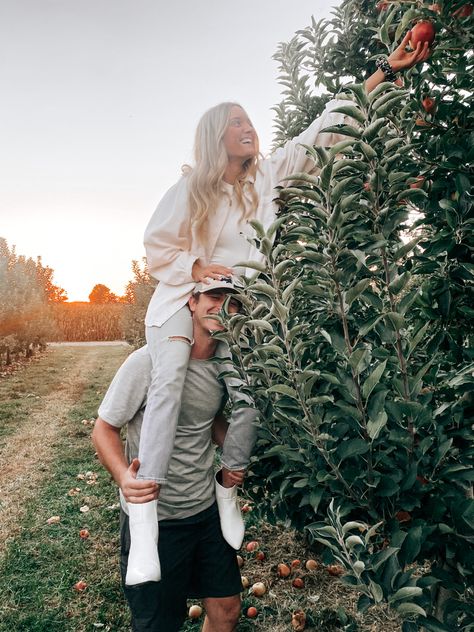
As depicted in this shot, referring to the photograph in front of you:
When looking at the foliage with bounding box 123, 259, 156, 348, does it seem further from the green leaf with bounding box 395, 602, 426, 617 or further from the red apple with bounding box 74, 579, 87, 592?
the green leaf with bounding box 395, 602, 426, 617

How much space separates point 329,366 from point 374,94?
0.75m

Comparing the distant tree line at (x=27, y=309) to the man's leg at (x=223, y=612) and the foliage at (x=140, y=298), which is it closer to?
the foliage at (x=140, y=298)

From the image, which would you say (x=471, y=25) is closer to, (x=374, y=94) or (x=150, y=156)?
(x=374, y=94)

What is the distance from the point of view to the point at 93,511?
4578 millimetres

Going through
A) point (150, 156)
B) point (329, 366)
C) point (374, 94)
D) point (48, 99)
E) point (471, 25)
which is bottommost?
point (329, 366)

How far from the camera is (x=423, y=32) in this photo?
1563mm

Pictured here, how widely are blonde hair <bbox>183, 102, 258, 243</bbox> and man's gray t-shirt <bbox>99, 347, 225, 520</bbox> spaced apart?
0.64 meters

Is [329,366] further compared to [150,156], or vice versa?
[150,156]

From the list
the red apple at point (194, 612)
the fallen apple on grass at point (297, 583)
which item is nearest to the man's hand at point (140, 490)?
the red apple at point (194, 612)

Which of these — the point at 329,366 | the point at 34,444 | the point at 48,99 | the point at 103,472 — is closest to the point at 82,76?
the point at 48,99

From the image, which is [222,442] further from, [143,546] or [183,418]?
[143,546]

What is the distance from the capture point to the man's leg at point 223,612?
2307 millimetres

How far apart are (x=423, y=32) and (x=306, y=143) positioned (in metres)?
0.59

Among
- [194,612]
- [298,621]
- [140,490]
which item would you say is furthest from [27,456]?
[140,490]
